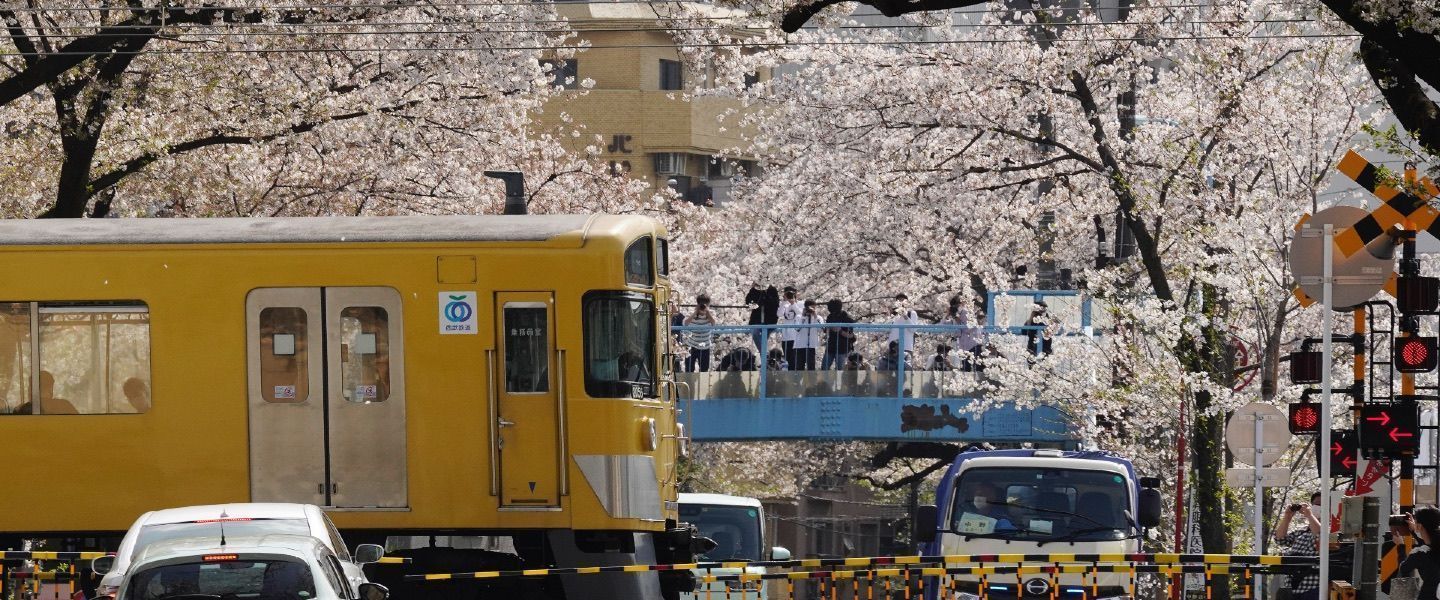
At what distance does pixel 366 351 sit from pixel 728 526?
215 inches

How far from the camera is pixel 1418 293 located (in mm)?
14109

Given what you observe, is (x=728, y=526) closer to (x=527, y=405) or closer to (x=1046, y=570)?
(x=1046, y=570)

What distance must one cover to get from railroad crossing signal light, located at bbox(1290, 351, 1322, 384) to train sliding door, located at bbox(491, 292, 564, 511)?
581 cm

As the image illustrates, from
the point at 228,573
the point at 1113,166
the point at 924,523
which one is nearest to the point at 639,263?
the point at 924,523

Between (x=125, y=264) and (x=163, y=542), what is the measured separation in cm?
356

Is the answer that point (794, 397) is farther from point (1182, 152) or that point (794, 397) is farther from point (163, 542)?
point (163, 542)

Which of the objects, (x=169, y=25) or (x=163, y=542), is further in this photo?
(x=169, y=25)

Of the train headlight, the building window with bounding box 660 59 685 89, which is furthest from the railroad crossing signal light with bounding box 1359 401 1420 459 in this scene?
the building window with bounding box 660 59 685 89

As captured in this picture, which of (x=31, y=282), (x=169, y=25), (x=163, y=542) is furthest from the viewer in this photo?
(x=169, y=25)

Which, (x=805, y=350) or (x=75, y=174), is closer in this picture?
(x=75, y=174)

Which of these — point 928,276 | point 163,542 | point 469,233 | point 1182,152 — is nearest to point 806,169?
point 928,276

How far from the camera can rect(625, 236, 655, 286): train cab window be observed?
14.0 m

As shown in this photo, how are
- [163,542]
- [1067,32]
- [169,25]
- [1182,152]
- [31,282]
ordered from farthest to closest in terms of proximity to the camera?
[1067,32]
[1182,152]
[169,25]
[31,282]
[163,542]

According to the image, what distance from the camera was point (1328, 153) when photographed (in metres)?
23.0
